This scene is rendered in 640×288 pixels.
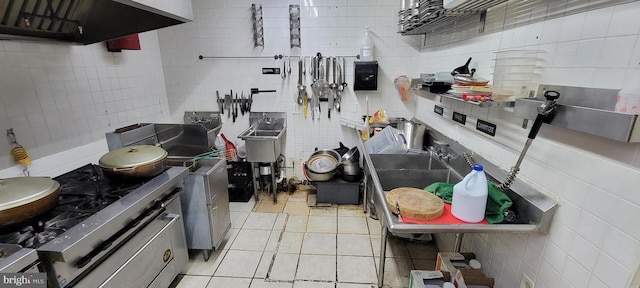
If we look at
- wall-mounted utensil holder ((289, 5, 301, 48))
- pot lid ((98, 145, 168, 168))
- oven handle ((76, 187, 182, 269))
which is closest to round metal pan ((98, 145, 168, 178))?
pot lid ((98, 145, 168, 168))

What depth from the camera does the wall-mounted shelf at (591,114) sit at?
0.80m

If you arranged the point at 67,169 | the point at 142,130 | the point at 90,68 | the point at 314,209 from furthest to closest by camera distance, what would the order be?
1. the point at 314,209
2. the point at 142,130
3. the point at 90,68
4. the point at 67,169

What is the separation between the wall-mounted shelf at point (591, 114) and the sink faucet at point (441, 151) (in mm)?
836

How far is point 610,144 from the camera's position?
913 millimetres

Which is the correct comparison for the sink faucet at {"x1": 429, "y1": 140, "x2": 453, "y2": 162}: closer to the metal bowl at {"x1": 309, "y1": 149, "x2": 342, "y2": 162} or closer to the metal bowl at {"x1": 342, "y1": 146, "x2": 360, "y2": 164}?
the metal bowl at {"x1": 342, "y1": 146, "x2": 360, "y2": 164}

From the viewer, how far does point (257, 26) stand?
9.92 feet

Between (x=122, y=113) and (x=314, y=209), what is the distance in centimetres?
215

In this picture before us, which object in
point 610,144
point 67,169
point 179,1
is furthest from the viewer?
point 67,169

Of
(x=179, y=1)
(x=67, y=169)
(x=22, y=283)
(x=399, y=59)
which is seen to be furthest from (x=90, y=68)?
(x=399, y=59)

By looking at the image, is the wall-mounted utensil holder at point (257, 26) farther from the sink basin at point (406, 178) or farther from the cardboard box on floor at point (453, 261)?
the cardboard box on floor at point (453, 261)

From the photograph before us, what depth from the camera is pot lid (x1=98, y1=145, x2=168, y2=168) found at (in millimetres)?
1505

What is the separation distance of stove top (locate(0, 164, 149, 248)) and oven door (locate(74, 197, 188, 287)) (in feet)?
0.76

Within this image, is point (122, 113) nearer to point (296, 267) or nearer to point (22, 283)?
point (22, 283)

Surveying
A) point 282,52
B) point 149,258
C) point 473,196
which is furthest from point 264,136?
point 473,196
